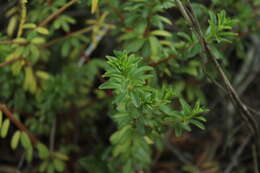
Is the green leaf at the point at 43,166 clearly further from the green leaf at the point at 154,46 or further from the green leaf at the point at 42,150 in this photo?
the green leaf at the point at 154,46

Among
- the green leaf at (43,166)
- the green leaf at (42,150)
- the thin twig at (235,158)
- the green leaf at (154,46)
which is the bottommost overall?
the thin twig at (235,158)

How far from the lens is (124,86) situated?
1.35m

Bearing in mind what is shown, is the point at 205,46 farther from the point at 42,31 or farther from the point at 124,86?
the point at 42,31

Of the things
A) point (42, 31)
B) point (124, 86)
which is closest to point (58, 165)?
point (42, 31)

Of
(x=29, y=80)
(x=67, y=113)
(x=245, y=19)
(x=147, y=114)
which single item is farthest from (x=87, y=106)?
(x=245, y=19)

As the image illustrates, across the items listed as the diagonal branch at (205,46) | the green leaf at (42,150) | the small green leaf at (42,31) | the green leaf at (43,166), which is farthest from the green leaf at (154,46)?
the green leaf at (43,166)

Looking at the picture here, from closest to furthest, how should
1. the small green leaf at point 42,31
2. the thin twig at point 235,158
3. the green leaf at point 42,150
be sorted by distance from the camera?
1. the small green leaf at point 42,31
2. the green leaf at point 42,150
3. the thin twig at point 235,158

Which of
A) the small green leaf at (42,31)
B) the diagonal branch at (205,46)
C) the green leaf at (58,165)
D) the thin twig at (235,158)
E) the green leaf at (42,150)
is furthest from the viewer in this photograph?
the thin twig at (235,158)

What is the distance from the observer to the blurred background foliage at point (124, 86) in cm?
159

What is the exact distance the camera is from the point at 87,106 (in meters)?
2.56

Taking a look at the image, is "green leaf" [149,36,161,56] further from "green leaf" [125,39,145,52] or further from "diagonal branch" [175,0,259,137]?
"diagonal branch" [175,0,259,137]

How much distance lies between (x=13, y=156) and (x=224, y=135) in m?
1.75

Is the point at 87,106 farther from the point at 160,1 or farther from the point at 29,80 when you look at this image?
the point at 160,1

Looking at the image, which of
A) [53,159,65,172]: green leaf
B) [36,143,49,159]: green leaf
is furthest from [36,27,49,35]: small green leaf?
[53,159,65,172]: green leaf
